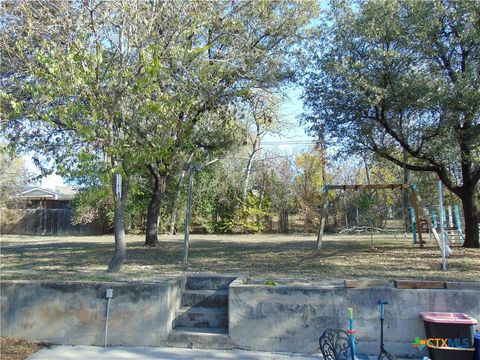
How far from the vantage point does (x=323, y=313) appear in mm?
6164

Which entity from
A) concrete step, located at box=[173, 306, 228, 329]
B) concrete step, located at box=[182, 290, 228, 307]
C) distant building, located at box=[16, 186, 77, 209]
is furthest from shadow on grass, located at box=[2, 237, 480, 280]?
distant building, located at box=[16, 186, 77, 209]

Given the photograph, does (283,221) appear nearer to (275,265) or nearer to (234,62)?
(234,62)

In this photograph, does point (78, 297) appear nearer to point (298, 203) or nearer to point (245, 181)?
point (298, 203)

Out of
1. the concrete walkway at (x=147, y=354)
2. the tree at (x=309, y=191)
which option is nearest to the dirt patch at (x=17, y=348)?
the concrete walkway at (x=147, y=354)

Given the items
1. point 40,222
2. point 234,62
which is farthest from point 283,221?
point 40,222

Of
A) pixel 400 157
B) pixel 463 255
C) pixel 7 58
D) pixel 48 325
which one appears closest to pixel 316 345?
pixel 48 325

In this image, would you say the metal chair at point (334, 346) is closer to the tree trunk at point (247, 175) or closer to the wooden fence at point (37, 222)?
the tree trunk at point (247, 175)

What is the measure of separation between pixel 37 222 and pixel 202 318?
963 inches

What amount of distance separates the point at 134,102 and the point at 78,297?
12.1 feet

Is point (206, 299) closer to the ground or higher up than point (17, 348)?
higher up

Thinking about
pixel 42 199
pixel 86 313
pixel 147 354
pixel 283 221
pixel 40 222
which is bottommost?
pixel 147 354

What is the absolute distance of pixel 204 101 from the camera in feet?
38.2

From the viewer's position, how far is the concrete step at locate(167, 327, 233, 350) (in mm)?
6160

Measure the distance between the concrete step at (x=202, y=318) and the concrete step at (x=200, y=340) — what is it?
0.92 ft
